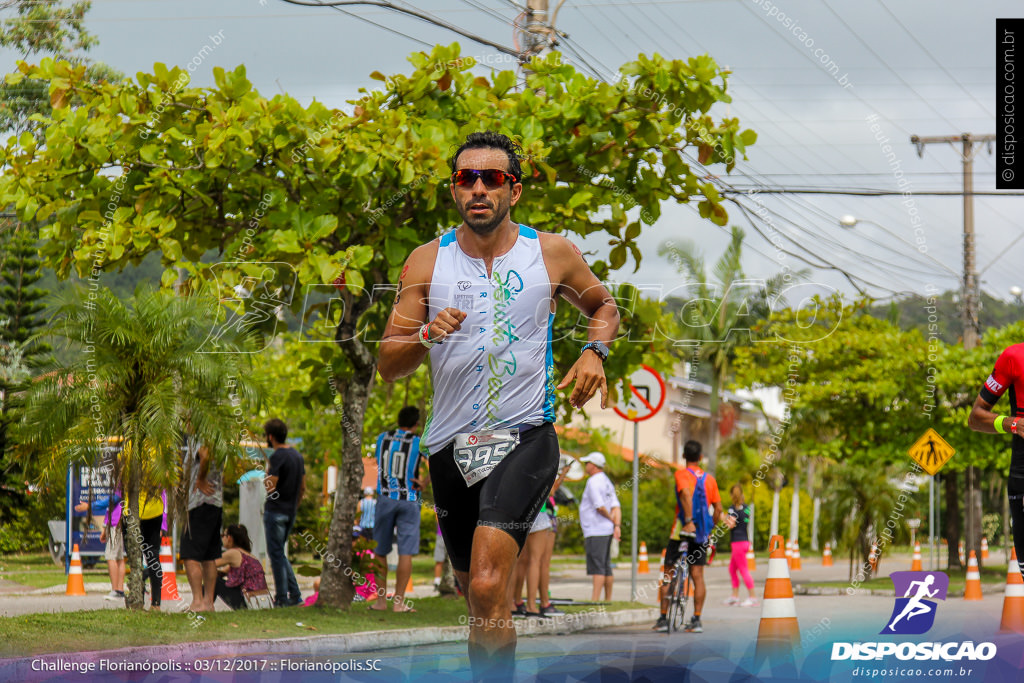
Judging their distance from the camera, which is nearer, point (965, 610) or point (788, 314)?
point (965, 610)

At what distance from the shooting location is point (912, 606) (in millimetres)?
6867

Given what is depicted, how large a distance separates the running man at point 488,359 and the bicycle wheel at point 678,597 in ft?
24.1

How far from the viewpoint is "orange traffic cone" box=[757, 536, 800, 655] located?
6980mm

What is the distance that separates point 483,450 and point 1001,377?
3.44 m

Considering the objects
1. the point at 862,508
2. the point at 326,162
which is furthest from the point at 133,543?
the point at 862,508

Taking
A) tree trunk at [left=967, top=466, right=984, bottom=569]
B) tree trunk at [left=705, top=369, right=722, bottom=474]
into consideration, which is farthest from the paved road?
tree trunk at [left=705, top=369, right=722, bottom=474]

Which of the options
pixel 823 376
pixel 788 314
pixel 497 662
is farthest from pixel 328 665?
pixel 788 314

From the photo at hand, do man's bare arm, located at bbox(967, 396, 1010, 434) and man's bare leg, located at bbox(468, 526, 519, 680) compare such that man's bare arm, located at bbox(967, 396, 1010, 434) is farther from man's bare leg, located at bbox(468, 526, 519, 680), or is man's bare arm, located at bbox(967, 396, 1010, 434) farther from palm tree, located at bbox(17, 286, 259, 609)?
palm tree, located at bbox(17, 286, 259, 609)

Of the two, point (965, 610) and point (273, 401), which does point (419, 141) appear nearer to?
point (273, 401)

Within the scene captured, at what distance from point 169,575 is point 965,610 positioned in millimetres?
8939

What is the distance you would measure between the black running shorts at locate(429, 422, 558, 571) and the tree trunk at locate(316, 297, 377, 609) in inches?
247

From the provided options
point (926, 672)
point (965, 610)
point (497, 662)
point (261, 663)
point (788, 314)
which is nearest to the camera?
point (497, 662)

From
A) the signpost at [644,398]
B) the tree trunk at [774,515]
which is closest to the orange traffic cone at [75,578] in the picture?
the signpost at [644,398]

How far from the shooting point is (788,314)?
2839cm
